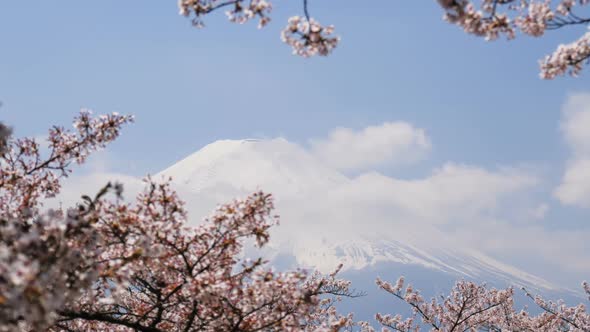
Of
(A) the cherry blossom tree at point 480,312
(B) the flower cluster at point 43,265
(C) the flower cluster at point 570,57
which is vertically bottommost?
(B) the flower cluster at point 43,265

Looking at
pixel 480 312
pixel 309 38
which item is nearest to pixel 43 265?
pixel 309 38

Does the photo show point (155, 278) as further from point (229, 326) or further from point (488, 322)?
point (488, 322)

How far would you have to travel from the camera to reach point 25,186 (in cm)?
682

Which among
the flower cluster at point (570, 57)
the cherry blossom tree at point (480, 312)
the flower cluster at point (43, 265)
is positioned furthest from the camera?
the cherry blossom tree at point (480, 312)

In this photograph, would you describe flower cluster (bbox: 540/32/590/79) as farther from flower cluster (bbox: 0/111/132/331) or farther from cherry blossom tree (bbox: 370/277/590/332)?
cherry blossom tree (bbox: 370/277/590/332)

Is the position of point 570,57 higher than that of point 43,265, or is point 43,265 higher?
point 570,57

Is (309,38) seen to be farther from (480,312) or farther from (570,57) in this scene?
(480,312)

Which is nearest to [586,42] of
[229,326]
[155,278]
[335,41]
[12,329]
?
[335,41]

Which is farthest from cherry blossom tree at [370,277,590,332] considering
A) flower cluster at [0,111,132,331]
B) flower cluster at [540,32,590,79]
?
flower cluster at [0,111,132,331]

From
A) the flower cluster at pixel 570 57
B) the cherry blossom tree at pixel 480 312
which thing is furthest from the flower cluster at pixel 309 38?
the cherry blossom tree at pixel 480 312

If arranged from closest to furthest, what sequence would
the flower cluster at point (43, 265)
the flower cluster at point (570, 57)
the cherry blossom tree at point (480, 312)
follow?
the flower cluster at point (43, 265)
the flower cluster at point (570, 57)
the cherry blossom tree at point (480, 312)

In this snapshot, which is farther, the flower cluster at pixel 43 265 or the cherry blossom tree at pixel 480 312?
the cherry blossom tree at pixel 480 312

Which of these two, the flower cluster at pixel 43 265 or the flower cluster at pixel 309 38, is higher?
the flower cluster at pixel 309 38

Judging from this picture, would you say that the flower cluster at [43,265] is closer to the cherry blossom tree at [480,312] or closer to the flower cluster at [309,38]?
the flower cluster at [309,38]
